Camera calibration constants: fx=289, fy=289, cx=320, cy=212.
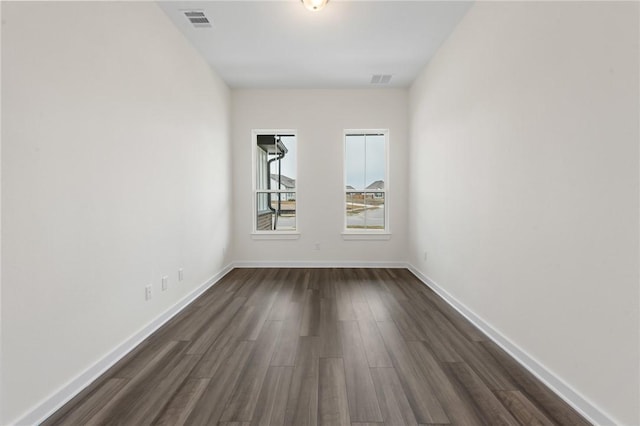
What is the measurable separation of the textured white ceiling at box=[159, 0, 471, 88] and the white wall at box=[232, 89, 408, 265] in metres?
0.44

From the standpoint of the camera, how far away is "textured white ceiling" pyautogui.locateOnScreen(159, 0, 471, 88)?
2.78 meters

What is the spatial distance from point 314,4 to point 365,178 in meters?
2.86

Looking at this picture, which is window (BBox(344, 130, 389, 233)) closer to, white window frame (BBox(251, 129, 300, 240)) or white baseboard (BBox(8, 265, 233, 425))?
white window frame (BBox(251, 129, 300, 240))

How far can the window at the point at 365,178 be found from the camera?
5.02 metres

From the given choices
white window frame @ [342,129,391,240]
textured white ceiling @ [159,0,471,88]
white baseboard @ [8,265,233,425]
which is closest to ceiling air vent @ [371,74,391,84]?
textured white ceiling @ [159,0,471,88]

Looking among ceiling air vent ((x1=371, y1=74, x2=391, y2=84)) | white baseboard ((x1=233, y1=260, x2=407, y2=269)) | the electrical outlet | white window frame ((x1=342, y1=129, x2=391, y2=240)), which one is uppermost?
ceiling air vent ((x1=371, y1=74, x2=391, y2=84))

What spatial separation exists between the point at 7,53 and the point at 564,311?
3.22m

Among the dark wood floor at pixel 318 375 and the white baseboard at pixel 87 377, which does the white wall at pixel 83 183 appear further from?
the dark wood floor at pixel 318 375

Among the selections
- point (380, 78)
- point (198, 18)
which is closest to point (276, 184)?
point (380, 78)

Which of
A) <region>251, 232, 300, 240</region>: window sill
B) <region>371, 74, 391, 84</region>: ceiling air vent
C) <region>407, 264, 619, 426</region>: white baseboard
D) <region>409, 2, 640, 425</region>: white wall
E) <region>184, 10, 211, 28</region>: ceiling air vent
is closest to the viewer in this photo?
<region>409, 2, 640, 425</region>: white wall

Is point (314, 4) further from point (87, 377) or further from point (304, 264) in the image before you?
point (304, 264)

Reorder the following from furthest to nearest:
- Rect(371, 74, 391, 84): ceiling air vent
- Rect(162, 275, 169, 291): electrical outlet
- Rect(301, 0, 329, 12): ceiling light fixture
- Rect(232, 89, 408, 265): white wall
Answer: Rect(232, 89, 408, 265): white wall, Rect(371, 74, 391, 84): ceiling air vent, Rect(162, 275, 169, 291): electrical outlet, Rect(301, 0, 329, 12): ceiling light fixture

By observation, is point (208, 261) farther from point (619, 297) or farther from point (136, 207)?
point (619, 297)

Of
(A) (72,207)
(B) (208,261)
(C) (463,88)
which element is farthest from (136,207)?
(C) (463,88)
